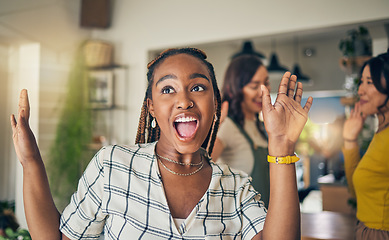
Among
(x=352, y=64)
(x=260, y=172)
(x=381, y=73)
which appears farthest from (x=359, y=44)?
(x=260, y=172)

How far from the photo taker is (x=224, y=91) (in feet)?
6.23

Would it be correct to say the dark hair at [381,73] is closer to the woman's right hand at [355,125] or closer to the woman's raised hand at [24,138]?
the woman's right hand at [355,125]

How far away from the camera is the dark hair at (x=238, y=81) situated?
183 cm

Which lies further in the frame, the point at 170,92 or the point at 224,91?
the point at 224,91

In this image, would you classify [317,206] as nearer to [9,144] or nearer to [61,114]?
[61,114]

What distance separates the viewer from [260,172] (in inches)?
66.0

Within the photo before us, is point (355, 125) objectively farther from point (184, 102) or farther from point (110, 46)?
point (110, 46)

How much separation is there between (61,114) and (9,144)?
2.17 ft

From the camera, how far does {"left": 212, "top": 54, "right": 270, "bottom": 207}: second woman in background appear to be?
1.70 meters

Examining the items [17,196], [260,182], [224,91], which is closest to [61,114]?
[17,196]

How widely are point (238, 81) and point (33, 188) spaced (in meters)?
1.21

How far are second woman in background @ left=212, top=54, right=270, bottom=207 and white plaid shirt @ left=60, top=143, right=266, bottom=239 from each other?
2.42 ft

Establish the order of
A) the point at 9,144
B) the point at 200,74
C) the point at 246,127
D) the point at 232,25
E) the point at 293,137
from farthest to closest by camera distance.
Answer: the point at 232,25
the point at 9,144
the point at 246,127
the point at 200,74
the point at 293,137

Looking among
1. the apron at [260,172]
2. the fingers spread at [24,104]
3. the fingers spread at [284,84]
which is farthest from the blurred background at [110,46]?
the fingers spread at [24,104]
